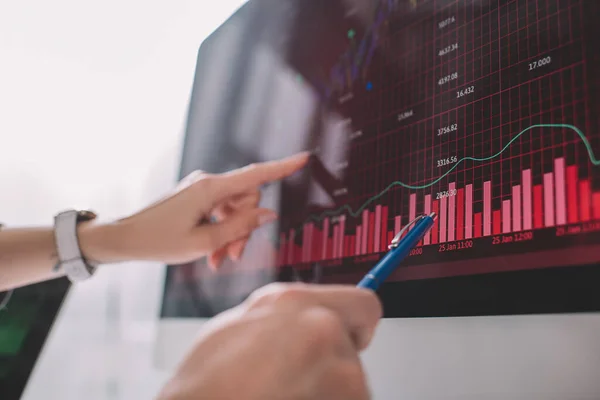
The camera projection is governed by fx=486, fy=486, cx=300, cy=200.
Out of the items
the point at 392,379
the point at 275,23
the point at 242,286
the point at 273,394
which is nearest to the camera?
the point at 273,394

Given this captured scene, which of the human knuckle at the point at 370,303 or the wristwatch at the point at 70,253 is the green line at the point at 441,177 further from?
the wristwatch at the point at 70,253

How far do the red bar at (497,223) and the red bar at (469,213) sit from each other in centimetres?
3

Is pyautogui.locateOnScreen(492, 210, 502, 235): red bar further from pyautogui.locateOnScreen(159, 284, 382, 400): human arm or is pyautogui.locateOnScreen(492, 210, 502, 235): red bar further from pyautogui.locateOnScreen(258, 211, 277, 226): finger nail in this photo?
pyautogui.locateOnScreen(258, 211, 277, 226): finger nail

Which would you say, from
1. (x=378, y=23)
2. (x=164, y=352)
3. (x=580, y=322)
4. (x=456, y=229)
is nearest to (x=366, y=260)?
(x=456, y=229)

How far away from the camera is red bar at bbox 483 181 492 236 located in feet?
1.60

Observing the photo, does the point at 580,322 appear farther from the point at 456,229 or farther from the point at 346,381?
the point at 346,381

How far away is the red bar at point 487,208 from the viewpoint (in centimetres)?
49

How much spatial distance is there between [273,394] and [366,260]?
1.20 ft

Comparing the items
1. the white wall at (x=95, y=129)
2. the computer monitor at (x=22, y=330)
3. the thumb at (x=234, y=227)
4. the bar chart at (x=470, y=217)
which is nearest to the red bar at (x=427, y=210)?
the bar chart at (x=470, y=217)

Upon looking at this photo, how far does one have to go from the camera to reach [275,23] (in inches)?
36.5

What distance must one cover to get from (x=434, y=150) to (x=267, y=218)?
34cm

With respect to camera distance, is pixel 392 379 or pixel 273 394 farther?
pixel 392 379

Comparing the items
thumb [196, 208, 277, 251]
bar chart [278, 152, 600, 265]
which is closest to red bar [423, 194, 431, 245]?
bar chart [278, 152, 600, 265]

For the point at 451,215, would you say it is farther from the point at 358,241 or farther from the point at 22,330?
the point at 22,330
